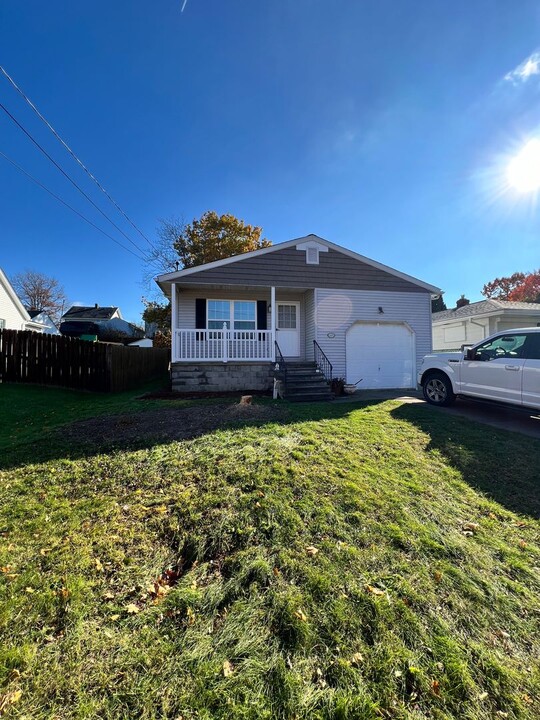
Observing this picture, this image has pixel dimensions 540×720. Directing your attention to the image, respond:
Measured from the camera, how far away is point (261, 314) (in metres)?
11.9

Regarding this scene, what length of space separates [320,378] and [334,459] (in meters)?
5.47

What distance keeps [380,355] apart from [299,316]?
3392mm

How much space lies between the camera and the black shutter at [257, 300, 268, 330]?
1184 centimetres

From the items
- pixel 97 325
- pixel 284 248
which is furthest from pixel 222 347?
pixel 97 325

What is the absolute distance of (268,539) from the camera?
2605mm

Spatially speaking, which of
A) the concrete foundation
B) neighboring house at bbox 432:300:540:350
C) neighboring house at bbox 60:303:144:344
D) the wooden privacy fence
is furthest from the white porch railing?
neighboring house at bbox 60:303:144:344

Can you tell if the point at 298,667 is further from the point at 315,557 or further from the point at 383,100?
the point at 383,100

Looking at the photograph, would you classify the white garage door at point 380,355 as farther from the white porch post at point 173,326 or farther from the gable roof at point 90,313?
the gable roof at point 90,313

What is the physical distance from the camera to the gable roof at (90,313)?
36.0m

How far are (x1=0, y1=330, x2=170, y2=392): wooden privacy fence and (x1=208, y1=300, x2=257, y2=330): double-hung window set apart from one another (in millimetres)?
3468

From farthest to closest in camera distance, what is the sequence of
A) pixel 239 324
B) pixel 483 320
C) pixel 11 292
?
pixel 11 292, pixel 483 320, pixel 239 324

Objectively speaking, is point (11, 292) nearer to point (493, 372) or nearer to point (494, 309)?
point (493, 372)

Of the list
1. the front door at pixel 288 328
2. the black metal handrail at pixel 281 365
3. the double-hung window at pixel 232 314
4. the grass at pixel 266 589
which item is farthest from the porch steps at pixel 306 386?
the grass at pixel 266 589

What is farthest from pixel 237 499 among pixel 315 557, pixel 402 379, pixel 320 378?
pixel 402 379
